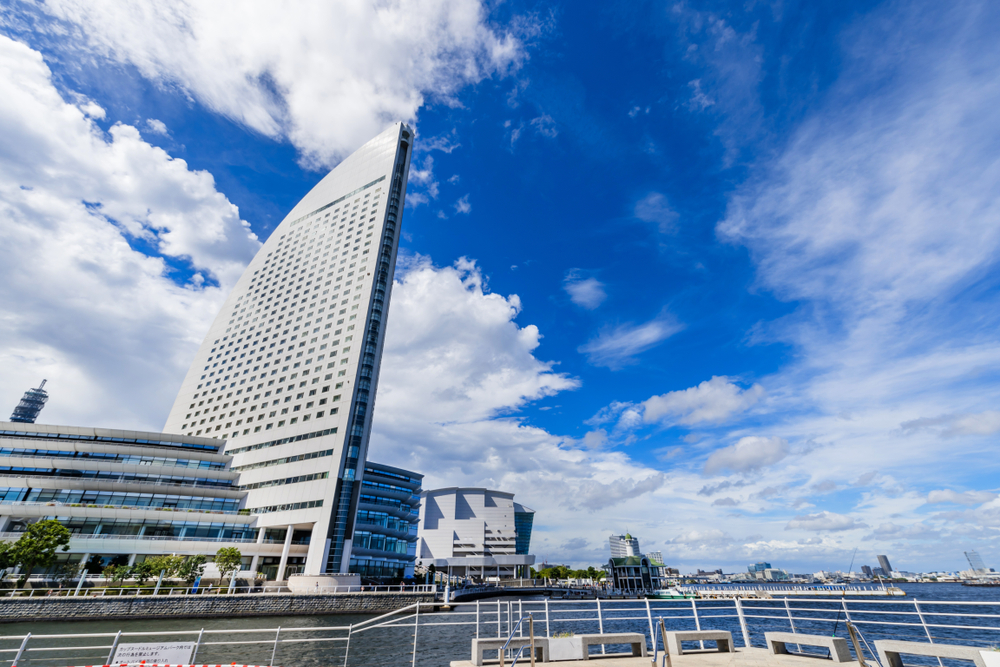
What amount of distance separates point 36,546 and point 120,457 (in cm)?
3114

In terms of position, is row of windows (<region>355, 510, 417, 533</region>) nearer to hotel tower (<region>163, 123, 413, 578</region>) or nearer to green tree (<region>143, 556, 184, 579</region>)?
hotel tower (<region>163, 123, 413, 578</region>)

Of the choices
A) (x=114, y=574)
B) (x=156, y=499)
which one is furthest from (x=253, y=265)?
(x=114, y=574)

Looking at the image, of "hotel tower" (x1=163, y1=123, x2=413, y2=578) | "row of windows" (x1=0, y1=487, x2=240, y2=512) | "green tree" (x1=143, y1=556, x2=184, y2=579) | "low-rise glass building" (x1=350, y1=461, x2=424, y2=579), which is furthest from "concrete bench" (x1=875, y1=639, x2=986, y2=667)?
"row of windows" (x1=0, y1=487, x2=240, y2=512)

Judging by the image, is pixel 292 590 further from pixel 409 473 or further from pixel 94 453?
pixel 409 473

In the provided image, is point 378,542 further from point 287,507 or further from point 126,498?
point 126,498

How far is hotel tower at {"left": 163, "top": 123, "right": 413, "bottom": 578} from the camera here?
67688 millimetres

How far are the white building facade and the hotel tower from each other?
90.1 metres

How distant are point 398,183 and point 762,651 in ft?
314

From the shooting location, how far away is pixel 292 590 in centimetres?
5688

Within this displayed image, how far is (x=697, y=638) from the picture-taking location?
44.9ft

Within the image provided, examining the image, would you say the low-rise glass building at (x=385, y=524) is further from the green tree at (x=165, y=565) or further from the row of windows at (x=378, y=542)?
the green tree at (x=165, y=565)

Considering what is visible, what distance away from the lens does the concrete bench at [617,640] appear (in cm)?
1329

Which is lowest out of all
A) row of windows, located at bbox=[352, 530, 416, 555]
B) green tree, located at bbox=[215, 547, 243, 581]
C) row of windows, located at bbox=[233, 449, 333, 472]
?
green tree, located at bbox=[215, 547, 243, 581]

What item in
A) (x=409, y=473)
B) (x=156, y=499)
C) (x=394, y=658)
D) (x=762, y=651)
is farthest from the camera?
(x=409, y=473)
